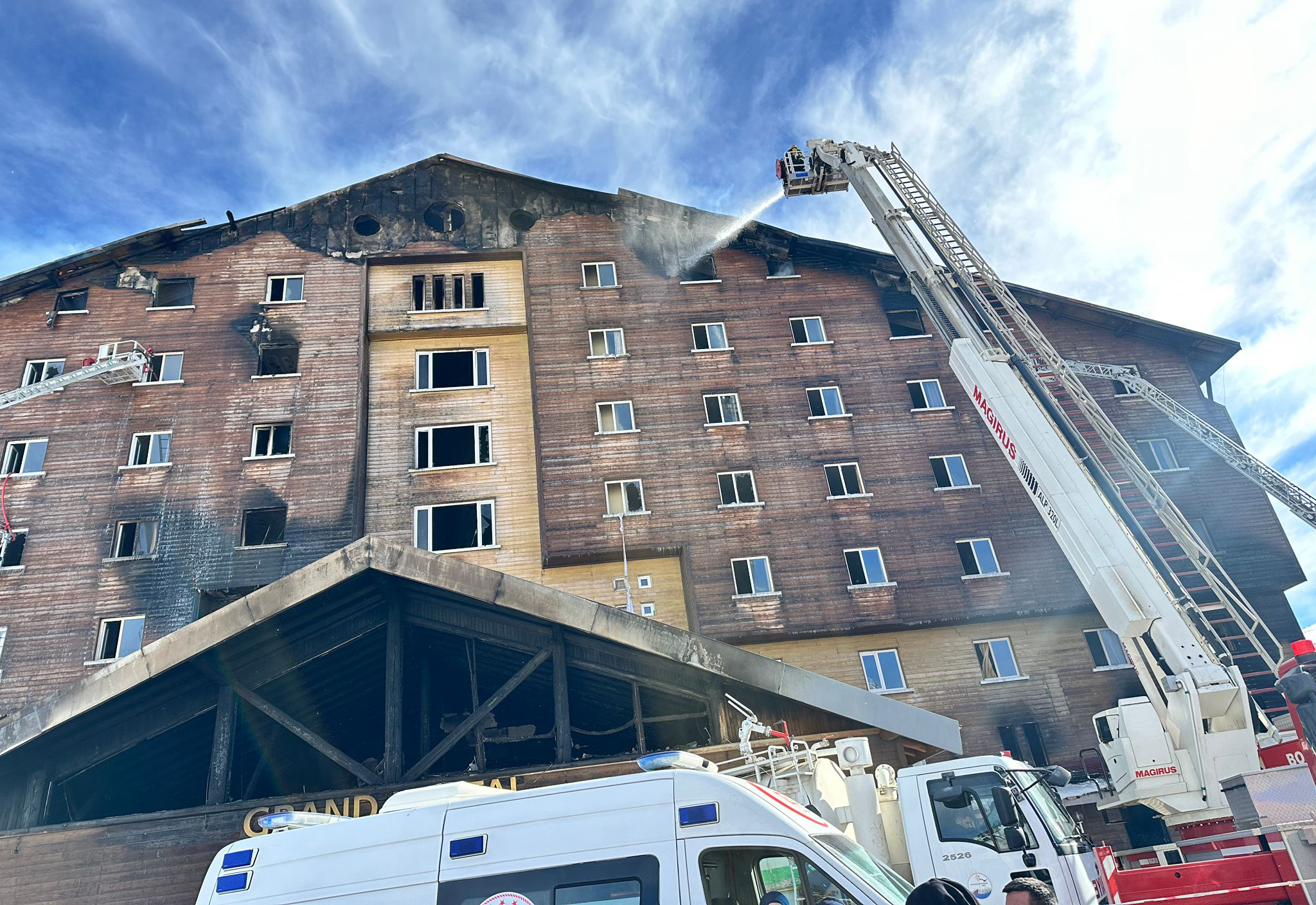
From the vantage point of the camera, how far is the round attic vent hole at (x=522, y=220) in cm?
3538

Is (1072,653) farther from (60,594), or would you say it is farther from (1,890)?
(60,594)

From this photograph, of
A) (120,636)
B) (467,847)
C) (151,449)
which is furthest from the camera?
(151,449)

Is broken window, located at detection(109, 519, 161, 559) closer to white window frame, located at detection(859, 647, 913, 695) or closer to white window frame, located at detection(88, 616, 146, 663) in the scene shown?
white window frame, located at detection(88, 616, 146, 663)

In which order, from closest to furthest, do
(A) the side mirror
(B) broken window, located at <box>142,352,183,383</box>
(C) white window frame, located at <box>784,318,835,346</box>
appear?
(A) the side mirror → (B) broken window, located at <box>142,352,183,383</box> → (C) white window frame, located at <box>784,318,835,346</box>

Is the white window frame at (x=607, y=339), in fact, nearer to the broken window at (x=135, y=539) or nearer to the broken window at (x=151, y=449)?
the broken window at (x=151, y=449)

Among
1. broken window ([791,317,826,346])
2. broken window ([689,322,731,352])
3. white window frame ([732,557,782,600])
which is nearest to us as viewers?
white window frame ([732,557,782,600])

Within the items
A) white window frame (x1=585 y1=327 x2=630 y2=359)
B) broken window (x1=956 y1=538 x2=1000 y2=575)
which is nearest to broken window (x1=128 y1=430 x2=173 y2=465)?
white window frame (x1=585 y1=327 x2=630 y2=359)

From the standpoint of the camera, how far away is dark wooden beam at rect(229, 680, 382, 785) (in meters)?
13.8

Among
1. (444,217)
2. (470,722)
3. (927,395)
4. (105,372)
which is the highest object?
(444,217)

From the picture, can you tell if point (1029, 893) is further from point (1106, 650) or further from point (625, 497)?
point (1106, 650)

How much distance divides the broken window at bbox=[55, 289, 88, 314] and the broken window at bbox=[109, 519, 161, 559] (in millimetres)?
9745

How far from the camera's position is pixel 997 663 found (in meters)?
29.0

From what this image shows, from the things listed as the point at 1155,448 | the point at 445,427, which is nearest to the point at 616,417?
the point at 445,427

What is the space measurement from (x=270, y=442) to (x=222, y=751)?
18.8 meters
